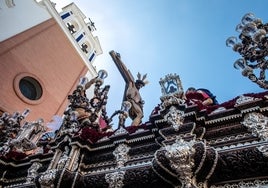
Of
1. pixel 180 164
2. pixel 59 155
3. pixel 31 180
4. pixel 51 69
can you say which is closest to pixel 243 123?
pixel 180 164

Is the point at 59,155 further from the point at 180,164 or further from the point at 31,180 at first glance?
the point at 180,164

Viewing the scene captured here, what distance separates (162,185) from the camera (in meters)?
3.60

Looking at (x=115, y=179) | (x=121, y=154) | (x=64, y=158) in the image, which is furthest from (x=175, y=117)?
(x=64, y=158)

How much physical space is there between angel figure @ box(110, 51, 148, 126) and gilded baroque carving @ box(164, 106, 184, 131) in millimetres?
2638

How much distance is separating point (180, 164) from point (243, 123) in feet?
3.77

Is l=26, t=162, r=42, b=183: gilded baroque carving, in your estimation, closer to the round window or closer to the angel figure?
the angel figure

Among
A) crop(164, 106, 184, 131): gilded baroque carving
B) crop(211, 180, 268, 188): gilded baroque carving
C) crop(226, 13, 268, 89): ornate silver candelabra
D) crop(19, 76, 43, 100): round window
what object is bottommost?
crop(211, 180, 268, 188): gilded baroque carving

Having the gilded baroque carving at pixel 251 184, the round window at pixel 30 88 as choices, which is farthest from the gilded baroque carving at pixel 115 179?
the round window at pixel 30 88

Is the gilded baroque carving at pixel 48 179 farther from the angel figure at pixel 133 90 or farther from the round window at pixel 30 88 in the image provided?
the round window at pixel 30 88

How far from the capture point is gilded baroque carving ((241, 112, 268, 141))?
129 inches

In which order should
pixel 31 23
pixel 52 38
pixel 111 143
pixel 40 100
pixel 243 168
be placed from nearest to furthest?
1. pixel 243 168
2. pixel 111 143
3. pixel 40 100
4. pixel 31 23
5. pixel 52 38

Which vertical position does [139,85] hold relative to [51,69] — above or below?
below

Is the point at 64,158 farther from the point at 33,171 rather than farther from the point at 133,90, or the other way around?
the point at 133,90

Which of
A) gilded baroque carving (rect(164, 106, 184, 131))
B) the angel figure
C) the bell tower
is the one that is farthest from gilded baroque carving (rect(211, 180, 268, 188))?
the bell tower
